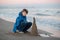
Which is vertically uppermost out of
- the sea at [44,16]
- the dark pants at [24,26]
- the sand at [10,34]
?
the sea at [44,16]

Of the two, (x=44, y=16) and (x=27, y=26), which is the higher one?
(x=44, y=16)

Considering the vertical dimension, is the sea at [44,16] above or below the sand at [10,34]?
above

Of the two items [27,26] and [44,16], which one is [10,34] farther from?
[44,16]

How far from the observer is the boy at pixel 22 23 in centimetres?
179

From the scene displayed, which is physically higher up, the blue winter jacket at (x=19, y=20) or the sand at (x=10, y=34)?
the blue winter jacket at (x=19, y=20)

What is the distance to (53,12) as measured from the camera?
5.81ft

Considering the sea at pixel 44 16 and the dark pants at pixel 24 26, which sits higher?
the sea at pixel 44 16

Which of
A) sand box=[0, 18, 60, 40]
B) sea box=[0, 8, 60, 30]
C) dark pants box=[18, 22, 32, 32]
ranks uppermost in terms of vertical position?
sea box=[0, 8, 60, 30]

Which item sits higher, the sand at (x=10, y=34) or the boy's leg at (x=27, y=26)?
the boy's leg at (x=27, y=26)

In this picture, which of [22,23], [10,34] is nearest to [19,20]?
[22,23]

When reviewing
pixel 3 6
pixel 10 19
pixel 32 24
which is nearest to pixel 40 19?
pixel 32 24

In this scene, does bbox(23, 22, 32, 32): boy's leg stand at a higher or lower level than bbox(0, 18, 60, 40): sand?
higher

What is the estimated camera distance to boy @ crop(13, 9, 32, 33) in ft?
5.86

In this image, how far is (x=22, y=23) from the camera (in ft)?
5.92
